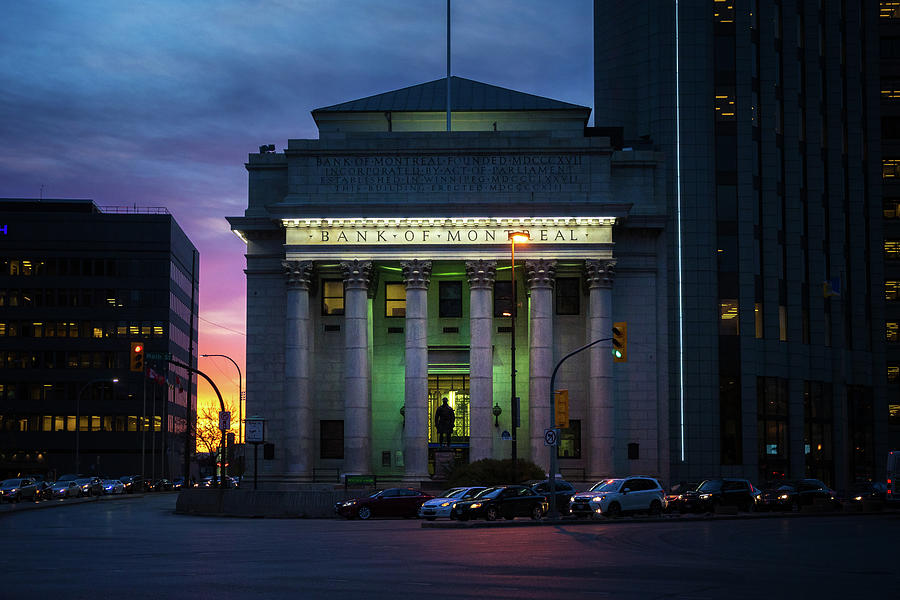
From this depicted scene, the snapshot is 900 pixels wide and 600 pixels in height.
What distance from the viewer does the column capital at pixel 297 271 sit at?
67.6 meters

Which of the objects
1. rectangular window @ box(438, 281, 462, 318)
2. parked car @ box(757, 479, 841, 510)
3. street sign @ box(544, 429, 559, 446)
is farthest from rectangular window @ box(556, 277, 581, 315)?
street sign @ box(544, 429, 559, 446)

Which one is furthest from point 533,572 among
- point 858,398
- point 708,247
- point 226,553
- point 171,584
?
point 858,398

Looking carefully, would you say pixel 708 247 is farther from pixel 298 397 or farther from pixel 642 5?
pixel 298 397

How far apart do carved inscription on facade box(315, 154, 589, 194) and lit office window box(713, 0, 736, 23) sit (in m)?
15.5

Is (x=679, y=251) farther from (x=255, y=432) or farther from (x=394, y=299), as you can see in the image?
(x=255, y=432)

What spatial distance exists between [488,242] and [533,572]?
4531 centimetres

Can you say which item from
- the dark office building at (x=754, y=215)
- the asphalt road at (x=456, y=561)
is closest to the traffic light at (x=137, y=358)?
the asphalt road at (x=456, y=561)

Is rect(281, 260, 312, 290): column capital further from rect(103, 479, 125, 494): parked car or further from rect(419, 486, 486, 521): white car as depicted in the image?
rect(103, 479, 125, 494): parked car

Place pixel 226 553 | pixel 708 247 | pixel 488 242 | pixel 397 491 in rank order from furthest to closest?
pixel 708 247 < pixel 488 242 < pixel 397 491 < pixel 226 553

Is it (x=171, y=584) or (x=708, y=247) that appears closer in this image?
(x=171, y=584)

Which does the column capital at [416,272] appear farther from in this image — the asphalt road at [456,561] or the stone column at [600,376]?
the asphalt road at [456,561]

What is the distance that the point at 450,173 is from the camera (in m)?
68.8

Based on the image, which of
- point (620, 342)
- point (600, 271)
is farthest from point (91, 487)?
point (620, 342)

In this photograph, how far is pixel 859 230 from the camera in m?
84.3
